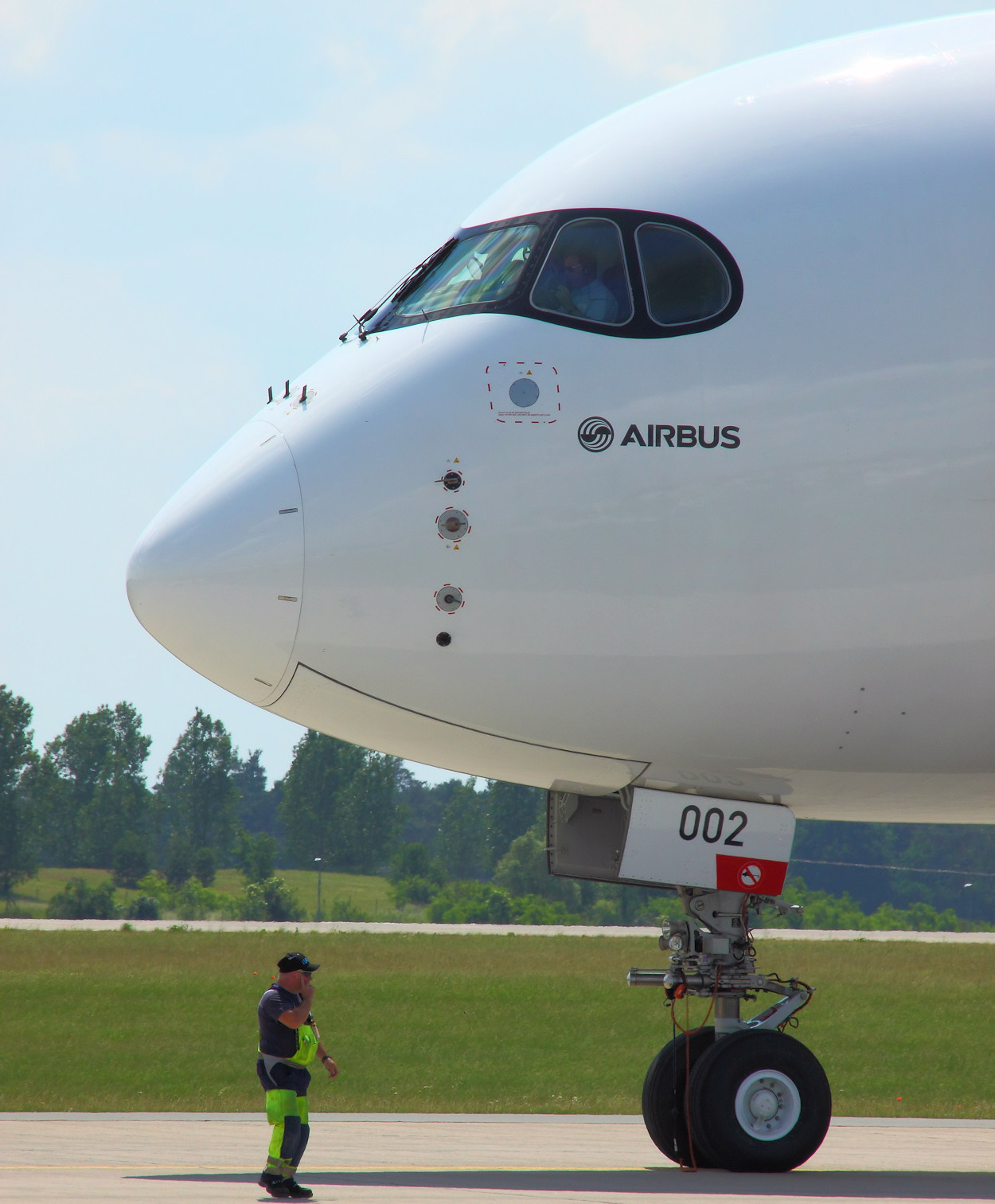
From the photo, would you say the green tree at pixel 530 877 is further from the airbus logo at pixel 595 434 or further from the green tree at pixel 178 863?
the airbus logo at pixel 595 434

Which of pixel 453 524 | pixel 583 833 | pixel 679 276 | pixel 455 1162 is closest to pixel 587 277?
pixel 679 276

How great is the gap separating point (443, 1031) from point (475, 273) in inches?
749

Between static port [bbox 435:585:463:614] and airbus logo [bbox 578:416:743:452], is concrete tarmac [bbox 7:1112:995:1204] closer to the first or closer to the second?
static port [bbox 435:585:463:614]

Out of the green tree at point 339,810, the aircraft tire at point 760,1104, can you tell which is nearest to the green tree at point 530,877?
the green tree at point 339,810

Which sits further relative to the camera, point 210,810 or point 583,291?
point 210,810

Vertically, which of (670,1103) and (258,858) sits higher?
(670,1103)

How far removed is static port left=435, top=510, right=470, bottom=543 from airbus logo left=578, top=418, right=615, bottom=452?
0.85 metres

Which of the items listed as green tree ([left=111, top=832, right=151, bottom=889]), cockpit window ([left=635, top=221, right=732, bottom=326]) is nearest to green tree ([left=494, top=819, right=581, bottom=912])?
green tree ([left=111, top=832, right=151, bottom=889])

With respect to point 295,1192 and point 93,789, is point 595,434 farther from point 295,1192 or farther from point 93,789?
point 93,789

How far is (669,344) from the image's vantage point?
8.89 meters

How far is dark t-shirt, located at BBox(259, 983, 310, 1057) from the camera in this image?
9555 millimetres

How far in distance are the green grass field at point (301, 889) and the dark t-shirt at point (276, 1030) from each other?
10682 centimetres

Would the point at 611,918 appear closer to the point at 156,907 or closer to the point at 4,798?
the point at 156,907

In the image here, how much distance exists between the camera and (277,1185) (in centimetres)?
934
